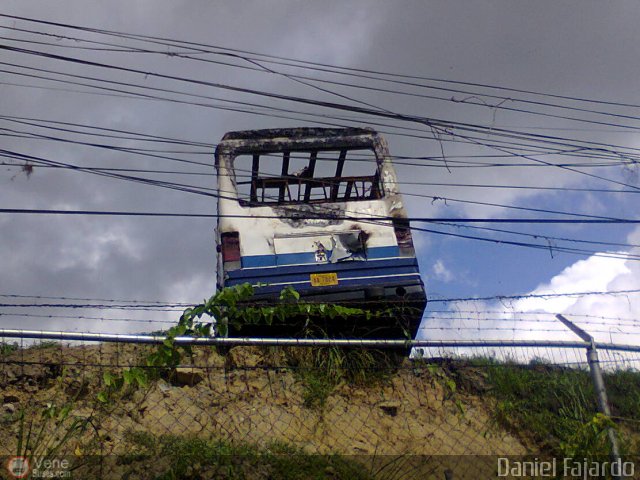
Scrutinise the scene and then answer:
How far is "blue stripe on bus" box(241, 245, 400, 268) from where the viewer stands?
8414mm

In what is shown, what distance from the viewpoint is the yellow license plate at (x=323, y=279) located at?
329 inches

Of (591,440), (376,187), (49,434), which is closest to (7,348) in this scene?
(49,434)

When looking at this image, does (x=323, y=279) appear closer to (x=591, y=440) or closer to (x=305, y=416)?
(x=305, y=416)

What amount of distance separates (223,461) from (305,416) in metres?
1.34

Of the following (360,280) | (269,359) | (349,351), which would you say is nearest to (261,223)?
(360,280)

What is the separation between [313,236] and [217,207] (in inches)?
54.1

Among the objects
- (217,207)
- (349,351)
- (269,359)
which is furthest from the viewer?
(217,207)

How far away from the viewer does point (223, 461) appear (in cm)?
480

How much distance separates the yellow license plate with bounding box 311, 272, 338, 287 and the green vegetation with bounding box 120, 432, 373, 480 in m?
3.25

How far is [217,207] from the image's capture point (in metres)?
9.10

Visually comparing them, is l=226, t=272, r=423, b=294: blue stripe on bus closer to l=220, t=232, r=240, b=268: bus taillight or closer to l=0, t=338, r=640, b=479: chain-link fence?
l=220, t=232, r=240, b=268: bus taillight

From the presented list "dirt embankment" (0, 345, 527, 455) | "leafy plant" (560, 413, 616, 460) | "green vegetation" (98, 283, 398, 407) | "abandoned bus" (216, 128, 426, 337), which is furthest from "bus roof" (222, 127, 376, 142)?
"leafy plant" (560, 413, 616, 460)

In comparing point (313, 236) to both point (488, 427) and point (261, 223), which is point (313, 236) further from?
point (488, 427)

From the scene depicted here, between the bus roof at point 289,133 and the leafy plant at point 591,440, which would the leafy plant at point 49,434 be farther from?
the bus roof at point 289,133
